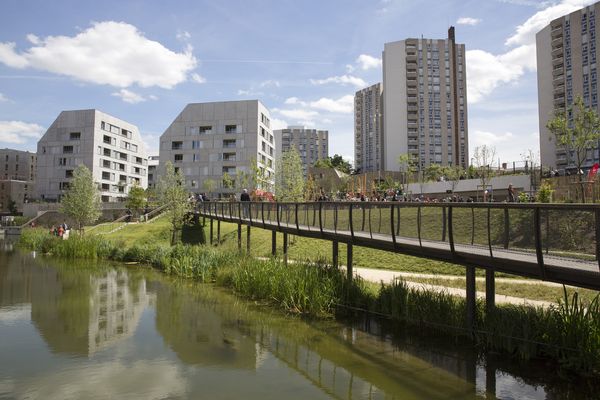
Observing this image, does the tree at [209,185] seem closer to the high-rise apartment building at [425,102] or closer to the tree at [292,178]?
the tree at [292,178]

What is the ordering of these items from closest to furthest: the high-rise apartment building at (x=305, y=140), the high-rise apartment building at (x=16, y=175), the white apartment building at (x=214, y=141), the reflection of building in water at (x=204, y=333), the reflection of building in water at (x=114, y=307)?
the reflection of building in water at (x=204, y=333) < the reflection of building in water at (x=114, y=307) < the white apartment building at (x=214, y=141) < the high-rise apartment building at (x=16, y=175) < the high-rise apartment building at (x=305, y=140)

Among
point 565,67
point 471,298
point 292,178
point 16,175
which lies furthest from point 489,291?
point 16,175

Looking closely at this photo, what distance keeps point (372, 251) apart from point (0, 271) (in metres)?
20.2

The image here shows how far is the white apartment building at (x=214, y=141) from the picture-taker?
244ft

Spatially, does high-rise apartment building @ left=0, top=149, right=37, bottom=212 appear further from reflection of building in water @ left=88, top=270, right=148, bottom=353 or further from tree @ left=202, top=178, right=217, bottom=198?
reflection of building in water @ left=88, top=270, right=148, bottom=353

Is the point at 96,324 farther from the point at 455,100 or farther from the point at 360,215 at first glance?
the point at 455,100

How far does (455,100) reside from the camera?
97062 millimetres

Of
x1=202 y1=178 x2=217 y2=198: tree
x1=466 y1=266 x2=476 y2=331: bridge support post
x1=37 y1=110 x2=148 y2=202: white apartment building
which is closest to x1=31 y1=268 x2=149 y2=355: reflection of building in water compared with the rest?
x1=466 y1=266 x2=476 y2=331: bridge support post

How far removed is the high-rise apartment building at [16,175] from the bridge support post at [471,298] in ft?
373

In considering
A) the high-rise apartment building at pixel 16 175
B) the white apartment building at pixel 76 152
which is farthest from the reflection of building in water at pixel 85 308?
the high-rise apartment building at pixel 16 175

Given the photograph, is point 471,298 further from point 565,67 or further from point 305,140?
point 305,140

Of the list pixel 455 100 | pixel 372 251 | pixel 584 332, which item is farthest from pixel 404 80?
pixel 584 332

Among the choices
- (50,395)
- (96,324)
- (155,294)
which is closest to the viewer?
(50,395)

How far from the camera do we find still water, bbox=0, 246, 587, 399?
8.11m
